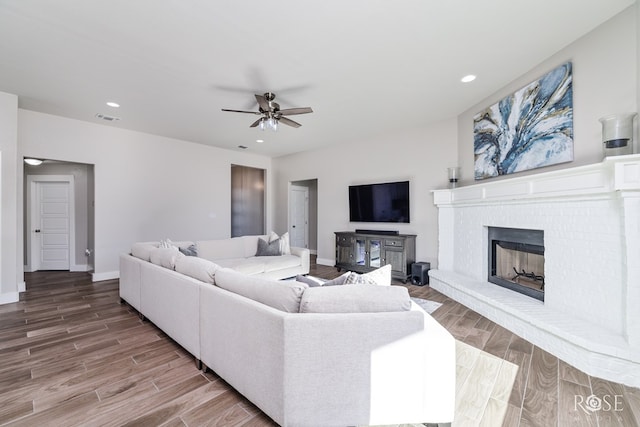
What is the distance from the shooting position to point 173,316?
96.6 inches

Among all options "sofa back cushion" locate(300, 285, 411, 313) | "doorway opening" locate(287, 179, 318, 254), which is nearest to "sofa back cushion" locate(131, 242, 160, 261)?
"sofa back cushion" locate(300, 285, 411, 313)

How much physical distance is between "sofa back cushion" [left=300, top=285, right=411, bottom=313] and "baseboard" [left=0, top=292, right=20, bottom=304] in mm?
4672

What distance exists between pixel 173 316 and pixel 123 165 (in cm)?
412

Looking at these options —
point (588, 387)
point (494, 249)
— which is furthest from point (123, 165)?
point (588, 387)

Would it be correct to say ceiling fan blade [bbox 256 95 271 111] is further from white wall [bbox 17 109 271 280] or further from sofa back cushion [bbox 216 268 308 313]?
white wall [bbox 17 109 271 280]

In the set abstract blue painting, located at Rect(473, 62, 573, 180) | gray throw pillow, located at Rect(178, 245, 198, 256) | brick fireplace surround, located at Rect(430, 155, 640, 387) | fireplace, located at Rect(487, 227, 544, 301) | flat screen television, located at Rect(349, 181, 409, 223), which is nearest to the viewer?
brick fireplace surround, located at Rect(430, 155, 640, 387)

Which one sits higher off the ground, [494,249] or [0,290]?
[494,249]

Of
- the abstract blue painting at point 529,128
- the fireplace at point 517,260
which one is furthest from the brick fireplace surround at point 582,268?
the abstract blue painting at point 529,128

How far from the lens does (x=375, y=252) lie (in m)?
5.10

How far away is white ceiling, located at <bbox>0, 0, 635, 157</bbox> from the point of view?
2.13 metres

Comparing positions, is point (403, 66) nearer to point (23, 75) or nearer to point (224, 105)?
point (224, 105)

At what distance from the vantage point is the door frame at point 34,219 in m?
5.68

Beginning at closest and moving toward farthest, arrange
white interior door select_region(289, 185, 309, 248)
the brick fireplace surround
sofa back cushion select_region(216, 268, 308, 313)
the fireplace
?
1. sofa back cushion select_region(216, 268, 308, 313)
2. the brick fireplace surround
3. the fireplace
4. white interior door select_region(289, 185, 309, 248)

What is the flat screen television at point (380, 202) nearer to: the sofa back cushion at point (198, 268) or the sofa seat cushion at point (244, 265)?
the sofa seat cushion at point (244, 265)
